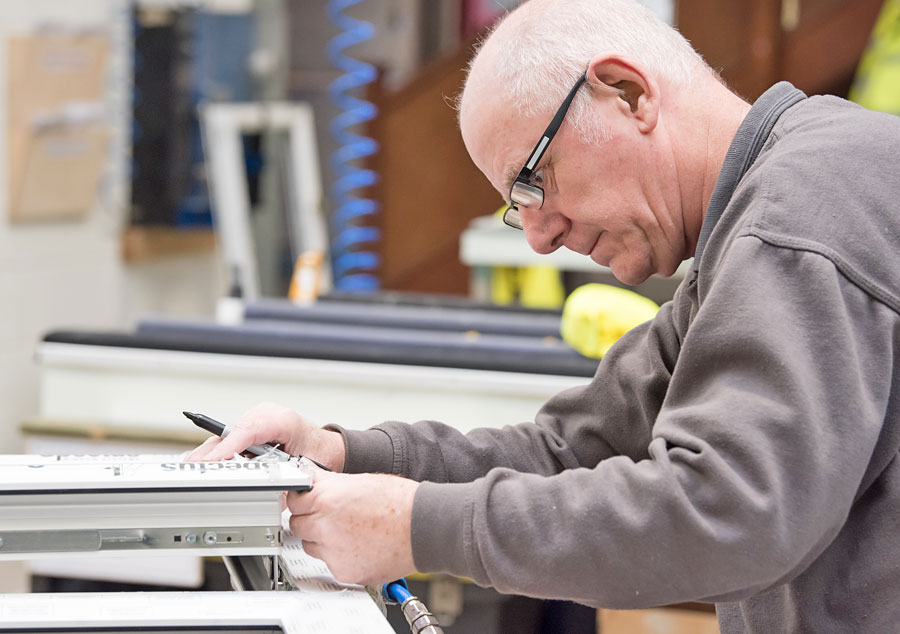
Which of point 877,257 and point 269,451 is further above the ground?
point 877,257

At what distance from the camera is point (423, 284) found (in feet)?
17.4

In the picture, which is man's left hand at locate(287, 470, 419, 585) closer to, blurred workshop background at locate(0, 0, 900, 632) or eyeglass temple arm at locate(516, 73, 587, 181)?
eyeglass temple arm at locate(516, 73, 587, 181)

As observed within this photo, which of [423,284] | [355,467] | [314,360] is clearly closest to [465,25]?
[423,284]

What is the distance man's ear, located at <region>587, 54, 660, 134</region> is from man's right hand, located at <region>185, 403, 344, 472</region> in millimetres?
415

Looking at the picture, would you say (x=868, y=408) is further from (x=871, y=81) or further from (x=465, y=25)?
(x=465, y=25)

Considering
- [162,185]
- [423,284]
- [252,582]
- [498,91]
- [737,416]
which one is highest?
[498,91]

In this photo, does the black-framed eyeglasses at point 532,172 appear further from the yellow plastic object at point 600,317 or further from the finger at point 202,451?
the yellow plastic object at point 600,317

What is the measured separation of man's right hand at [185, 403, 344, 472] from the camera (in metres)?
0.99

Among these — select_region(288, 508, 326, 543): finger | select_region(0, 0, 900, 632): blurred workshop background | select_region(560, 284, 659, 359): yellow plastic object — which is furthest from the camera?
select_region(0, 0, 900, 632): blurred workshop background

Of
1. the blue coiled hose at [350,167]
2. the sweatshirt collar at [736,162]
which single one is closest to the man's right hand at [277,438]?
the sweatshirt collar at [736,162]

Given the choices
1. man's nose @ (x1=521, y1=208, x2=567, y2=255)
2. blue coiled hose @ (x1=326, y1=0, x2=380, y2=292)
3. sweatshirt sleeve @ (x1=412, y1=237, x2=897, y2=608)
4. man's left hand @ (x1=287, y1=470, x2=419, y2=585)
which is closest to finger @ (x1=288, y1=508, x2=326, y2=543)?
man's left hand @ (x1=287, y1=470, x2=419, y2=585)

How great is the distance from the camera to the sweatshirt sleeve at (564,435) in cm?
107

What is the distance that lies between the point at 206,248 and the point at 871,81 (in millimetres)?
2766

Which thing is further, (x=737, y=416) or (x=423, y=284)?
(x=423, y=284)
